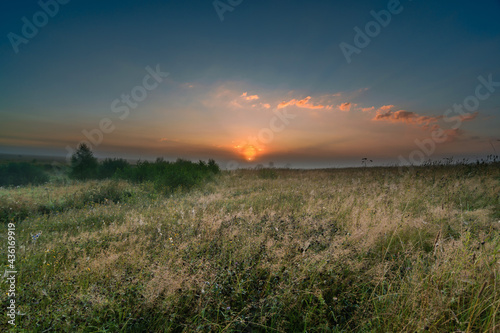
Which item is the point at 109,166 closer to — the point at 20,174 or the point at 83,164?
the point at 83,164

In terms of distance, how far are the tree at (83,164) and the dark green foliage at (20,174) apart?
2268 mm

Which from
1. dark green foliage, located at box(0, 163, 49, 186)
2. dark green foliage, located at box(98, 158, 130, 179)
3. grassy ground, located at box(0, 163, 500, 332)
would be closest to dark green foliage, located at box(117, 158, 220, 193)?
dark green foliage, located at box(98, 158, 130, 179)

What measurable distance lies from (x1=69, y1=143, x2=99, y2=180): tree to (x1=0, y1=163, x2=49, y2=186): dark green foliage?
7.44 ft

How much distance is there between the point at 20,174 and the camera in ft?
68.8

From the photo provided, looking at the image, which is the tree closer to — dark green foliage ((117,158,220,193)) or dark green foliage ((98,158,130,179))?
dark green foliage ((98,158,130,179))

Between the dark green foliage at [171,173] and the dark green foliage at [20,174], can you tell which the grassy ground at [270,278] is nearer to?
the dark green foliage at [171,173]

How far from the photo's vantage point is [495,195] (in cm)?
628

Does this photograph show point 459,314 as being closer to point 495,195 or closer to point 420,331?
point 420,331

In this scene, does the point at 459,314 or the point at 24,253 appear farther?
the point at 24,253

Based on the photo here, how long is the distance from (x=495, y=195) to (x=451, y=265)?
5892 mm

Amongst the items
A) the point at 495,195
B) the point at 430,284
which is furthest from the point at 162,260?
the point at 495,195

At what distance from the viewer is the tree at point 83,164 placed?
2053 centimetres

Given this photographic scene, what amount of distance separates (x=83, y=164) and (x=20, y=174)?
6.40 meters

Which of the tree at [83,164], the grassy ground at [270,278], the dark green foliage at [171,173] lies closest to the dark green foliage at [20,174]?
the tree at [83,164]
